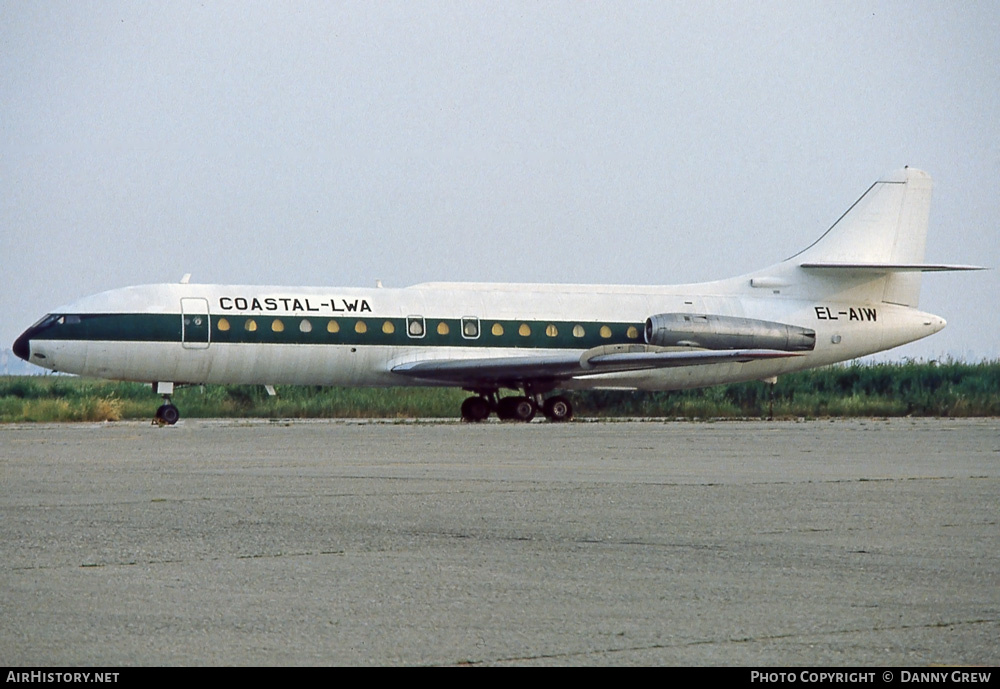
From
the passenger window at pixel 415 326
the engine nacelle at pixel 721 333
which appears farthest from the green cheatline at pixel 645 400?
the passenger window at pixel 415 326

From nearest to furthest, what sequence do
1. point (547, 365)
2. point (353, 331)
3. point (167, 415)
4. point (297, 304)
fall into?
point (167, 415) < point (297, 304) < point (353, 331) < point (547, 365)

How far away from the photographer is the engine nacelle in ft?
112

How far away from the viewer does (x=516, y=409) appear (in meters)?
33.3

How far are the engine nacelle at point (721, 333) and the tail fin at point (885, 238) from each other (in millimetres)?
2339

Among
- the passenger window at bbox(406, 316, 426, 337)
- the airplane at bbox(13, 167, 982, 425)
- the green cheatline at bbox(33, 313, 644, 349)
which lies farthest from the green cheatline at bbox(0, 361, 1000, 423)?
the passenger window at bbox(406, 316, 426, 337)

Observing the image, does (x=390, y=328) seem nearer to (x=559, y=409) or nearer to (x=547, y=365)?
(x=547, y=365)

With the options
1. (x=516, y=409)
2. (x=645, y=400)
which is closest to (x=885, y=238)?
(x=645, y=400)

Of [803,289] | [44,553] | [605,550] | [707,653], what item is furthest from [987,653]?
[803,289]

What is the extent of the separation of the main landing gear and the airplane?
3cm

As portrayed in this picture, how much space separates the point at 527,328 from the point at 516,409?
1966 mm

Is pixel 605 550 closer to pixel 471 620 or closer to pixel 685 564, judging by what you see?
pixel 685 564

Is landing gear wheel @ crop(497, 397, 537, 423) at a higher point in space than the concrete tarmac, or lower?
lower

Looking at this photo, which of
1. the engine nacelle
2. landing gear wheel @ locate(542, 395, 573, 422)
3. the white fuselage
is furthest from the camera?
the engine nacelle

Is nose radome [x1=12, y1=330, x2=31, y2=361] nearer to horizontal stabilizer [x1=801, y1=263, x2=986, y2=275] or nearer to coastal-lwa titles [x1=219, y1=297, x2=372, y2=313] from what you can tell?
coastal-lwa titles [x1=219, y1=297, x2=372, y2=313]
